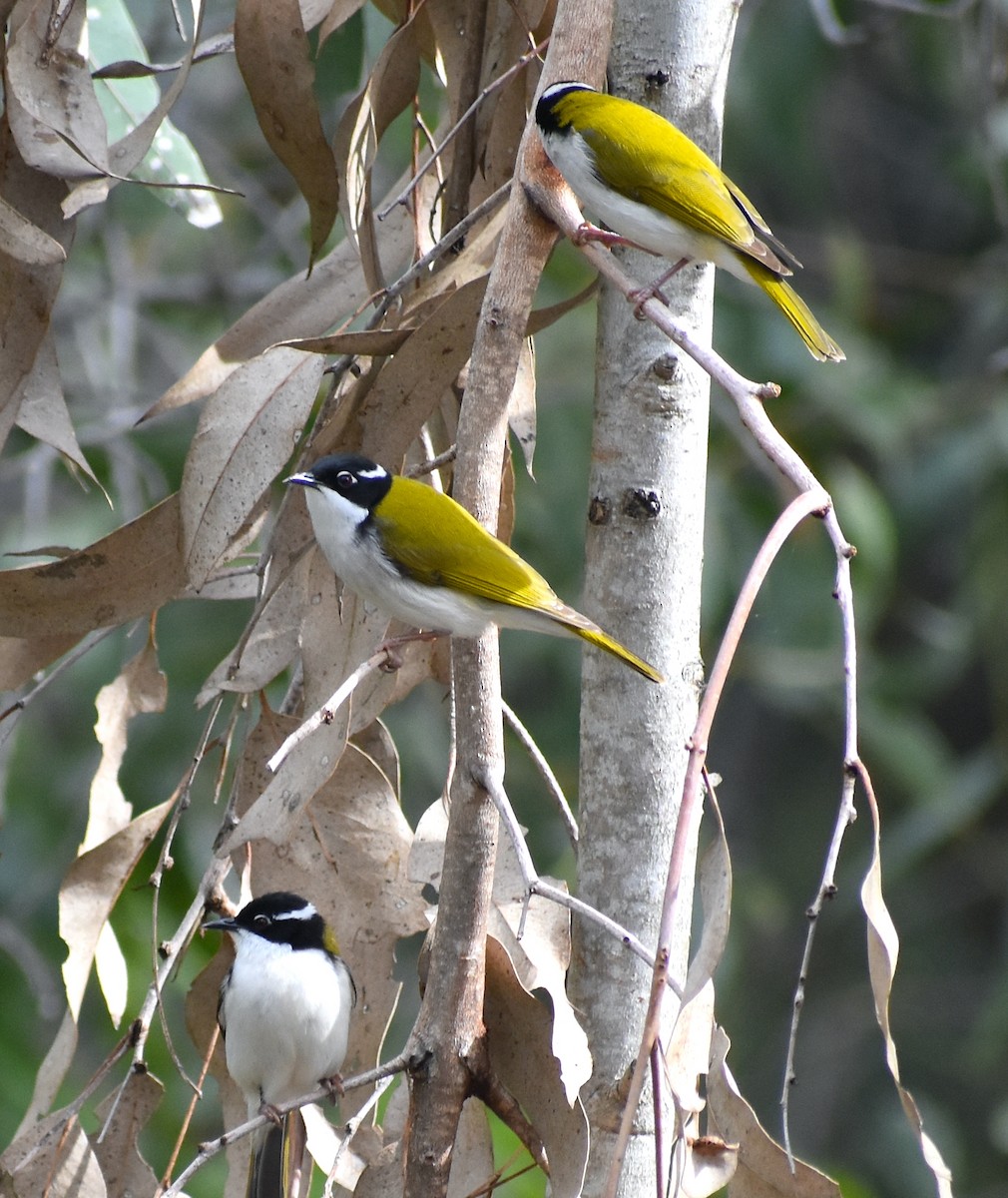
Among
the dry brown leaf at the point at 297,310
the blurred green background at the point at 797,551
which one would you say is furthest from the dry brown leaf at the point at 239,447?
the blurred green background at the point at 797,551

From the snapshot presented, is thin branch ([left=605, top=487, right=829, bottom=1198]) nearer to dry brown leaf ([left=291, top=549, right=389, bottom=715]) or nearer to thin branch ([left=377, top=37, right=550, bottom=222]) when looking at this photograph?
dry brown leaf ([left=291, top=549, right=389, bottom=715])

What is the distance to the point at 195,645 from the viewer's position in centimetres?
490

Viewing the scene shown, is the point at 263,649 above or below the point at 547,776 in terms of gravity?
above

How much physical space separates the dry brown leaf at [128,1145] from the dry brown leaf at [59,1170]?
0.09 metres

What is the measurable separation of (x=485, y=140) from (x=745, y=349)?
11.5 ft

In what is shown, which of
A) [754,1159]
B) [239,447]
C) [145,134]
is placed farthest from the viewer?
[145,134]

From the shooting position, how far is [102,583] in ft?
6.83

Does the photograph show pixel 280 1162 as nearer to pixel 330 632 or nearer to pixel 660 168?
pixel 330 632

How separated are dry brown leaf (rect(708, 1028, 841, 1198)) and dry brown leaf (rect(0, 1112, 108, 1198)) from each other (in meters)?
0.82

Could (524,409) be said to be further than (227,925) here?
No

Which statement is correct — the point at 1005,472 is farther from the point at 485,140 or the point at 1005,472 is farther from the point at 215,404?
the point at 215,404

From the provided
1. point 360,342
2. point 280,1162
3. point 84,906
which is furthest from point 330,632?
point 280,1162

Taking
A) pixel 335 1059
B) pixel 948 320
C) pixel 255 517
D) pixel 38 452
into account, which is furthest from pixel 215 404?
pixel 948 320

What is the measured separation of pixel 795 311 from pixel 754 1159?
121 centimetres
